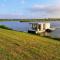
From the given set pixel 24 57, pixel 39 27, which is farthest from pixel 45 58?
pixel 39 27

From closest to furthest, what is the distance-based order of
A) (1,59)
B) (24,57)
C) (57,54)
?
1. (1,59)
2. (24,57)
3. (57,54)

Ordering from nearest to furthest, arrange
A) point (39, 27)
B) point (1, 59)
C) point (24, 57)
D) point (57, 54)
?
1. point (1, 59)
2. point (24, 57)
3. point (57, 54)
4. point (39, 27)

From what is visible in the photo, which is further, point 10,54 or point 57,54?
point 57,54

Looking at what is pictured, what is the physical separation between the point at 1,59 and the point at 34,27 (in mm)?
48173

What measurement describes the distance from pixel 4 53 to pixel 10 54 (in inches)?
12.8

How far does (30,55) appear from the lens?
959 cm

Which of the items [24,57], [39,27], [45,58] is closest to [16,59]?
[24,57]

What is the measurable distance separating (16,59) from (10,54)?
79cm

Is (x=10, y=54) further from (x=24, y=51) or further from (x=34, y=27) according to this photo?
(x=34, y=27)

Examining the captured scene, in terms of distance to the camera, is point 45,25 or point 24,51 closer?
point 24,51

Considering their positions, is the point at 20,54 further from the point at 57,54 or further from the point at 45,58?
the point at 57,54

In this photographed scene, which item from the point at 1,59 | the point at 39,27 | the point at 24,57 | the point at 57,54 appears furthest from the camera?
the point at 39,27

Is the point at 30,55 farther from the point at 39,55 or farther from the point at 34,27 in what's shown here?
the point at 34,27

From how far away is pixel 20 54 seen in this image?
9.66 metres
